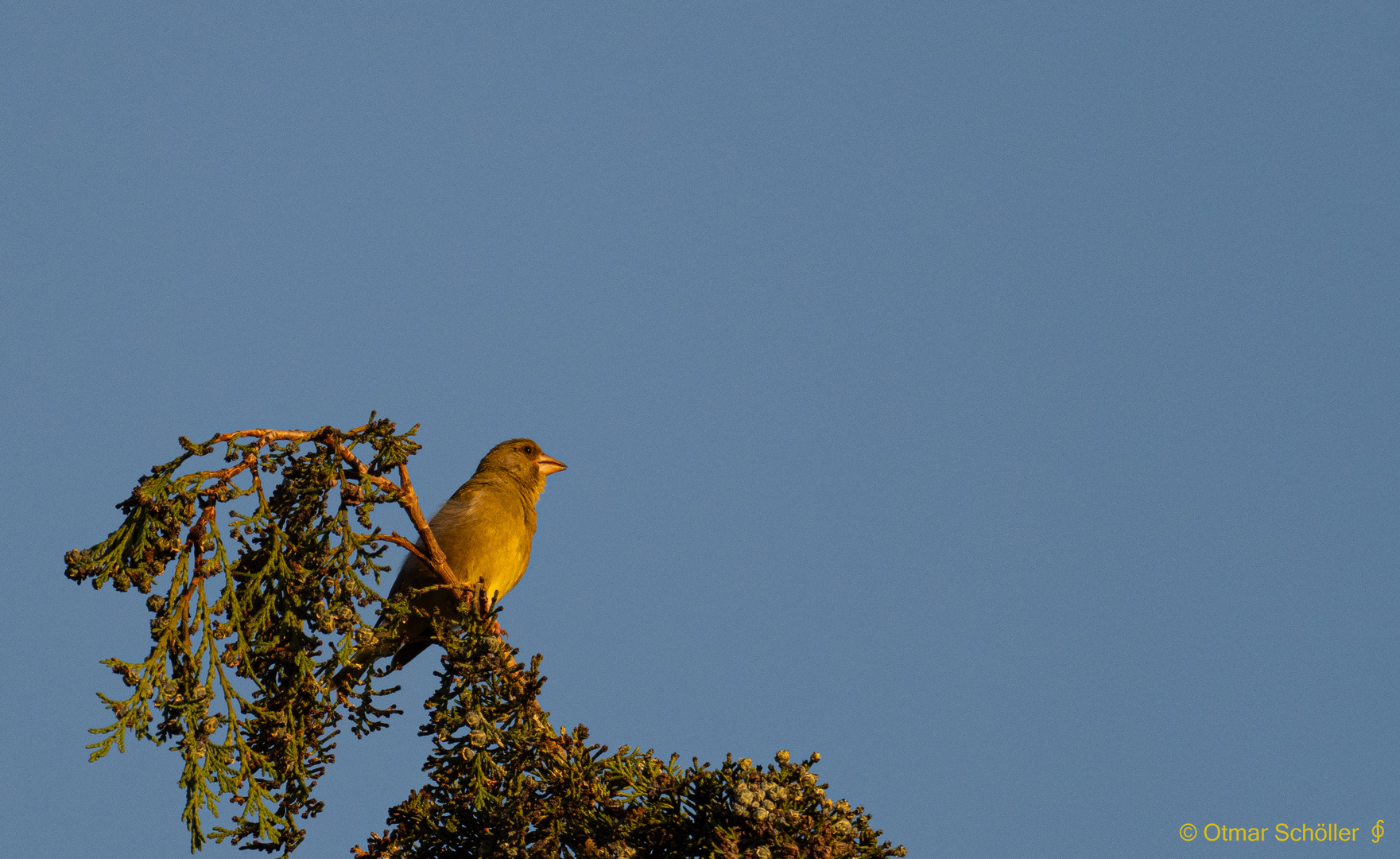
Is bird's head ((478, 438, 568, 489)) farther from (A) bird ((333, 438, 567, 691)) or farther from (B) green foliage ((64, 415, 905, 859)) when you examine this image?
(B) green foliage ((64, 415, 905, 859))

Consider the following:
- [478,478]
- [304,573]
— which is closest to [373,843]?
[304,573]

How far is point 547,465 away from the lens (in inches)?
347

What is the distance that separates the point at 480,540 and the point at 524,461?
115cm

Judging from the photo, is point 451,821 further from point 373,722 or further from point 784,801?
point 784,801

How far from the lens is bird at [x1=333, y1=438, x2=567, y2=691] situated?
290 inches

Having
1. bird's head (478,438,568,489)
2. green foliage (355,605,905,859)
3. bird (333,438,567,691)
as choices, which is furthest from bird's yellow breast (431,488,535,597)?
green foliage (355,605,905,859)

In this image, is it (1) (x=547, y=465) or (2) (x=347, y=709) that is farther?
(1) (x=547, y=465)

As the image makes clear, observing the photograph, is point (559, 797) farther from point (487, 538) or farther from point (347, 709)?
point (487, 538)

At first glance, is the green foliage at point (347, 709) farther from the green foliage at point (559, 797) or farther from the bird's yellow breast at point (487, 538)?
the bird's yellow breast at point (487, 538)

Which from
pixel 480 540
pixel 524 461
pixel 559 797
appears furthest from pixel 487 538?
pixel 559 797

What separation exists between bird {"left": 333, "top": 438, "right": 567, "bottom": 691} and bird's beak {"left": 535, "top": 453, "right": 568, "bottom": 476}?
0.22m

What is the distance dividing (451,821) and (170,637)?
1404 mm

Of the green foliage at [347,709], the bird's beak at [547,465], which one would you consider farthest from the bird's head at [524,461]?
the green foliage at [347,709]

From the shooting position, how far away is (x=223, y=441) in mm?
4875
